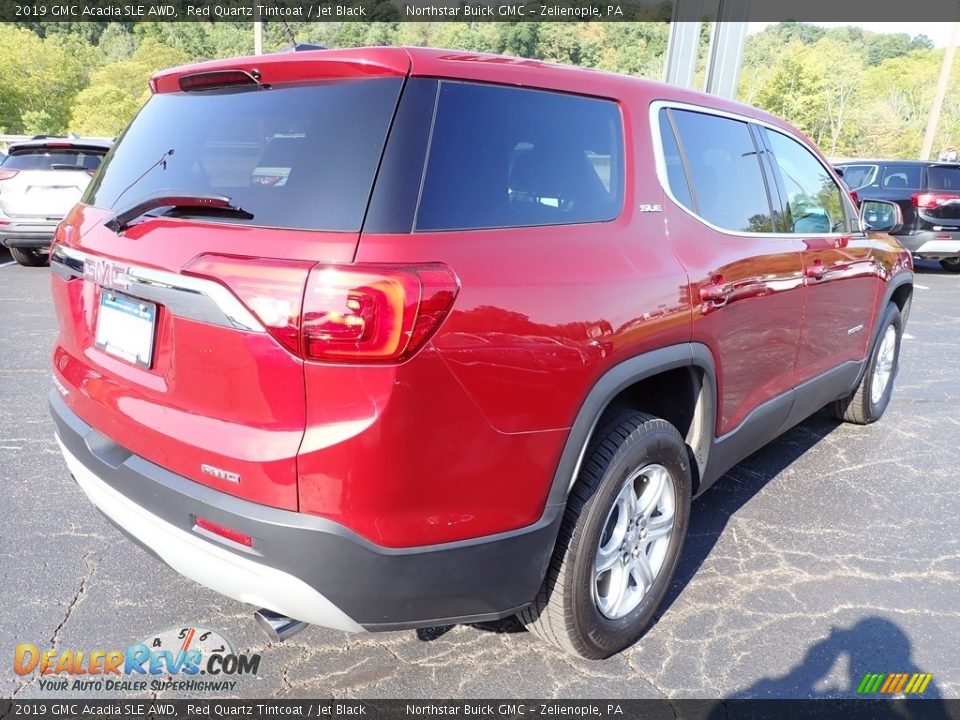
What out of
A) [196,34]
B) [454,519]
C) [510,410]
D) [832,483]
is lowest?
[832,483]

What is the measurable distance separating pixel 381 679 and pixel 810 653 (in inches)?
59.6

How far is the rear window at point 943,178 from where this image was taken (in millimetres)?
11344

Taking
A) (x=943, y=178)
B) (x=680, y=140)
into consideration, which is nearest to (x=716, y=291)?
(x=680, y=140)

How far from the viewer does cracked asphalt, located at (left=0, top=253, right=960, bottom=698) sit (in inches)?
89.5

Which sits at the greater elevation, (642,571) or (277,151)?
(277,151)

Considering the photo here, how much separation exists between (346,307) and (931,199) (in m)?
12.5

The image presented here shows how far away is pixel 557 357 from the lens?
1.84 meters

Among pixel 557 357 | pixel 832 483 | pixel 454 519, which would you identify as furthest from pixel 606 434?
pixel 832 483

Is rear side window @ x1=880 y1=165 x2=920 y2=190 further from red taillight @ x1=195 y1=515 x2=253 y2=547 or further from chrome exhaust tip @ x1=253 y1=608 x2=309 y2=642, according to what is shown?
red taillight @ x1=195 y1=515 x2=253 y2=547

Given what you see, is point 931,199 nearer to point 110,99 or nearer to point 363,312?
point 363,312

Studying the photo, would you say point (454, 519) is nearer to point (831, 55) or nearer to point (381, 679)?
point (381, 679)

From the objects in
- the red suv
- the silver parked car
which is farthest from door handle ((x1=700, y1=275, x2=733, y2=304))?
the silver parked car

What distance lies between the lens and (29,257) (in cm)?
914

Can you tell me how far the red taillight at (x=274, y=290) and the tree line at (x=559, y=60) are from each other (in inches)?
570
